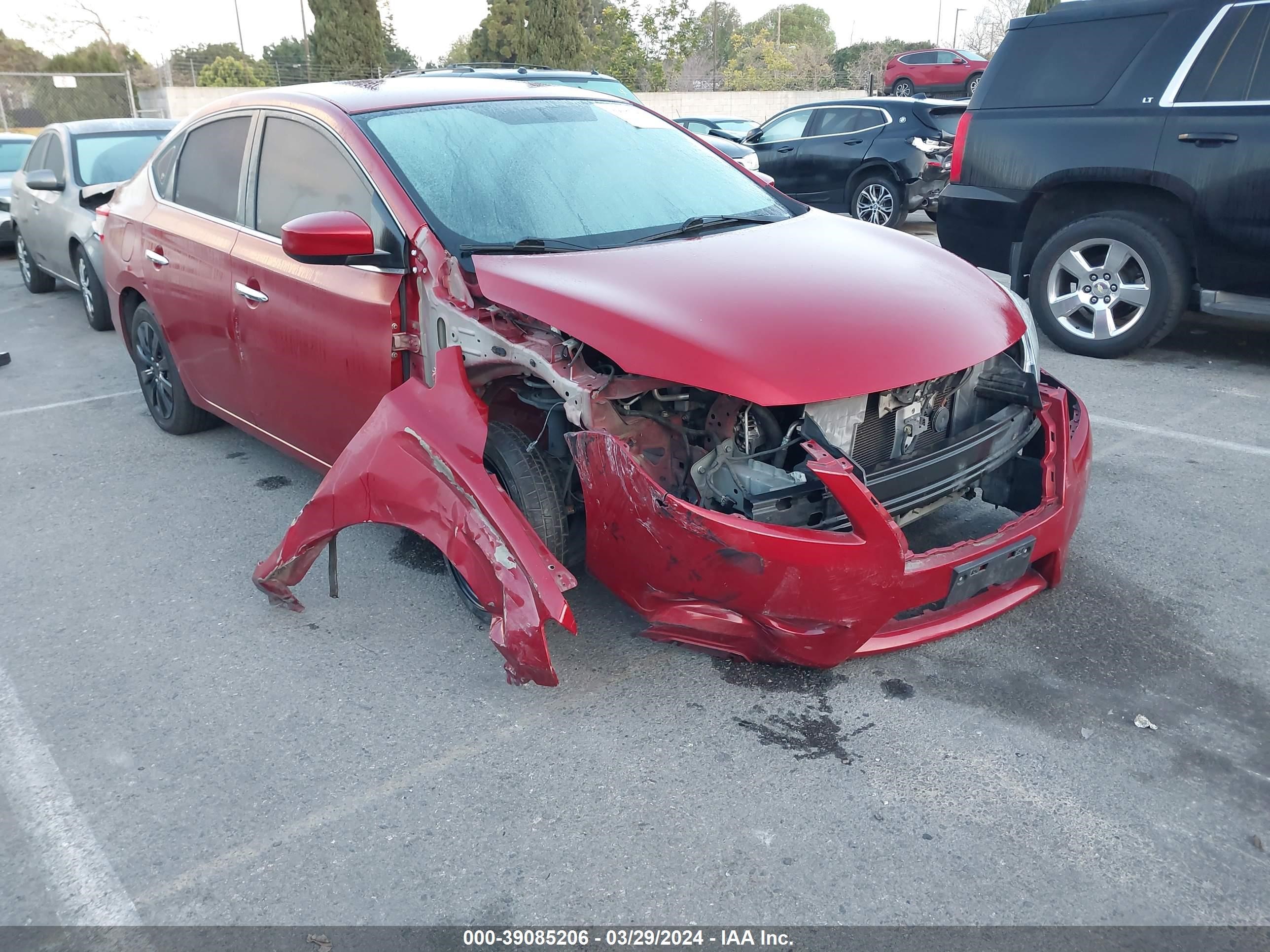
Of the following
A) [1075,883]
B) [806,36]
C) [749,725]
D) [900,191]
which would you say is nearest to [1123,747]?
[1075,883]

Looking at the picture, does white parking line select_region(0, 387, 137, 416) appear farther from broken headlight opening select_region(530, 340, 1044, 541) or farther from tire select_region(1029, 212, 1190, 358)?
tire select_region(1029, 212, 1190, 358)

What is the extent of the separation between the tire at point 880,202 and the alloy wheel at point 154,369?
8.53 m

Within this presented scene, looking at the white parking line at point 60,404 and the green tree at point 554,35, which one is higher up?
the green tree at point 554,35

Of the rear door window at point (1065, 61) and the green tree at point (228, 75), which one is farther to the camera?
the green tree at point (228, 75)

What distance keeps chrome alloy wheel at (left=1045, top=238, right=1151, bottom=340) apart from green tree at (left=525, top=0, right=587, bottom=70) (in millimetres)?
33148

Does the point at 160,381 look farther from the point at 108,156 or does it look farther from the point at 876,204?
the point at 876,204

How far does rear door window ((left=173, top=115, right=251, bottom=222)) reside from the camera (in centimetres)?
417

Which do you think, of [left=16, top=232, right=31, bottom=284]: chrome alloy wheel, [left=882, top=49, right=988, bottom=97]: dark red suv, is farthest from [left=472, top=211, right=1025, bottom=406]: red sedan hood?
[left=882, top=49, right=988, bottom=97]: dark red suv

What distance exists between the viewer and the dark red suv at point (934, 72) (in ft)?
88.0

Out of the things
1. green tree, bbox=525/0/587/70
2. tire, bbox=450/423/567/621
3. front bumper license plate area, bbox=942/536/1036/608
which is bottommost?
front bumper license plate area, bbox=942/536/1036/608

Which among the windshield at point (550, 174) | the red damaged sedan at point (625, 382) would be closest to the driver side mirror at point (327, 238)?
the red damaged sedan at point (625, 382)

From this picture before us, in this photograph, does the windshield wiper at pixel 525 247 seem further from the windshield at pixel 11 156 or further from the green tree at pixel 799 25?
the green tree at pixel 799 25

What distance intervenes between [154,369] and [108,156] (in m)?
4.05

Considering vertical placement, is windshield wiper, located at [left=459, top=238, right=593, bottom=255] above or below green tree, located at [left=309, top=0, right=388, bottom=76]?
below
